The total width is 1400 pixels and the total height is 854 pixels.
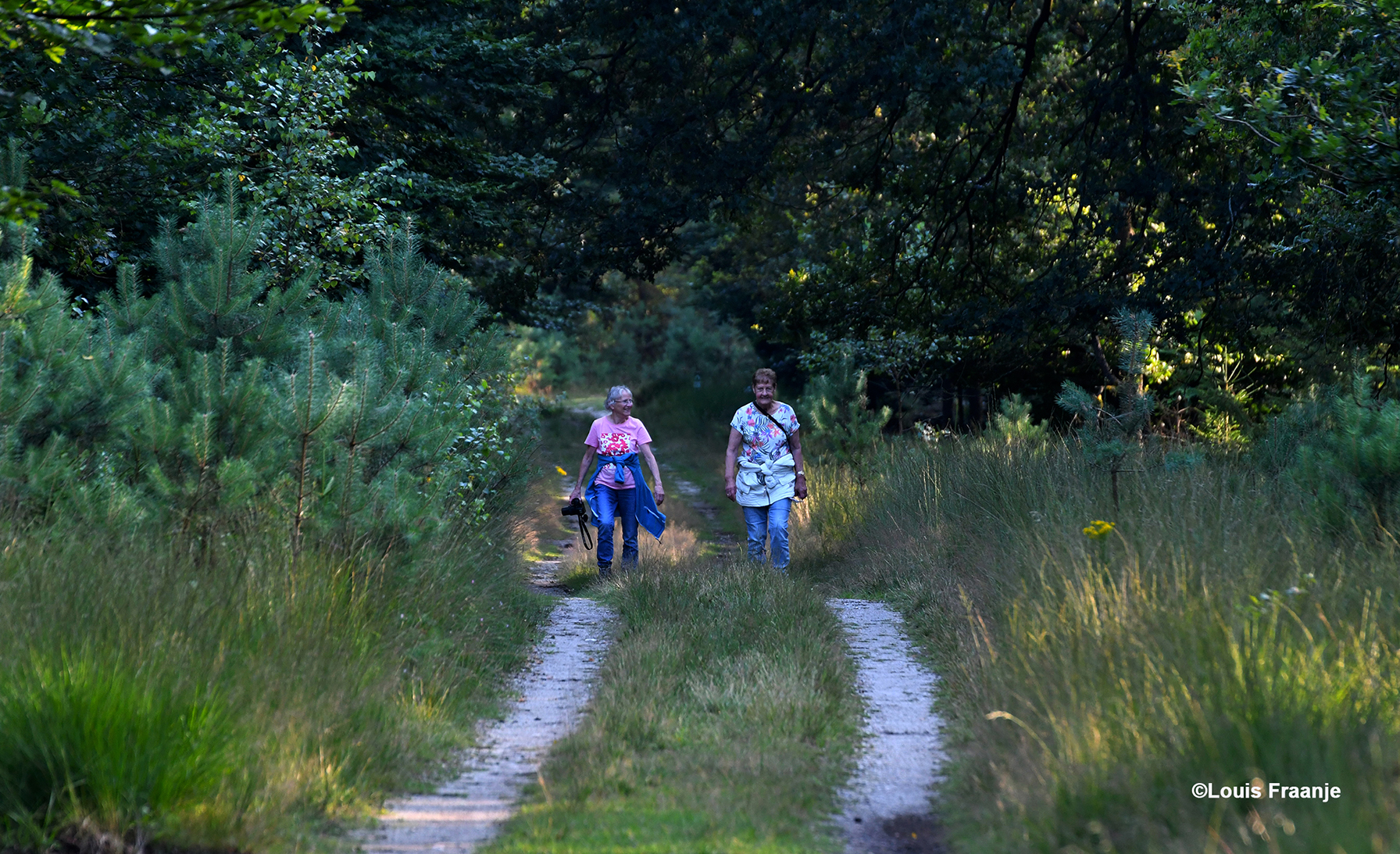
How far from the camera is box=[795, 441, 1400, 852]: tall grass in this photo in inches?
123

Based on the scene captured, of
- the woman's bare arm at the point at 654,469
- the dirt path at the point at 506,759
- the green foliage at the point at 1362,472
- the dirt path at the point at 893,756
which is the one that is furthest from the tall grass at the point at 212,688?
the green foliage at the point at 1362,472

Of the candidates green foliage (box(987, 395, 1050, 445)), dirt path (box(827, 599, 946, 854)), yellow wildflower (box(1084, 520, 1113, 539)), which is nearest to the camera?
dirt path (box(827, 599, 946, 854))

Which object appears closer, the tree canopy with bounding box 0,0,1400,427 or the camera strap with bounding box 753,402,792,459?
the tree canopy with bounding box 0,0,1400,427

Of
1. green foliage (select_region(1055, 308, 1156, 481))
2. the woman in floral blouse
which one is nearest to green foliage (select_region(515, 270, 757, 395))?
the woman in floral blouse

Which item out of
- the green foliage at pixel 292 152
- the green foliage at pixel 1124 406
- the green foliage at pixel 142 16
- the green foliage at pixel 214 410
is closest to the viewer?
the green foliage at pixel 142 16

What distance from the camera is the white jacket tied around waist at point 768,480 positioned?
29.9 ft

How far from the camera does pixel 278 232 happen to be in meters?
8.87

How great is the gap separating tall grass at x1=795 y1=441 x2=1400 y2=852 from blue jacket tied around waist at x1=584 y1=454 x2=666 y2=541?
293 cm

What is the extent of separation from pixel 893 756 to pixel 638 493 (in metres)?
4.97

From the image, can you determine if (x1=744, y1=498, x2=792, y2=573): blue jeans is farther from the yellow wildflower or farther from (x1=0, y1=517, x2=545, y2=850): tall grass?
the yellow wildflower

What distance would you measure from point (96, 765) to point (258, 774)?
0.50m

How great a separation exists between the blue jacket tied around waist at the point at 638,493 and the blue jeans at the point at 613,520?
0.05 m

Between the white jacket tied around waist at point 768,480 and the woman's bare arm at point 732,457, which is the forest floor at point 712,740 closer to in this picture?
the white jacket tied around waist at point 768,480

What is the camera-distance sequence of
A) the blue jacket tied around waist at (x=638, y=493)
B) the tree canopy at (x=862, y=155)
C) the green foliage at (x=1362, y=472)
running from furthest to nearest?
the blue jacket tied around waist at (x=638, y=493)
the tree canopy at (x=862, y=155)
the green foliage at (x=1362, y=472)
